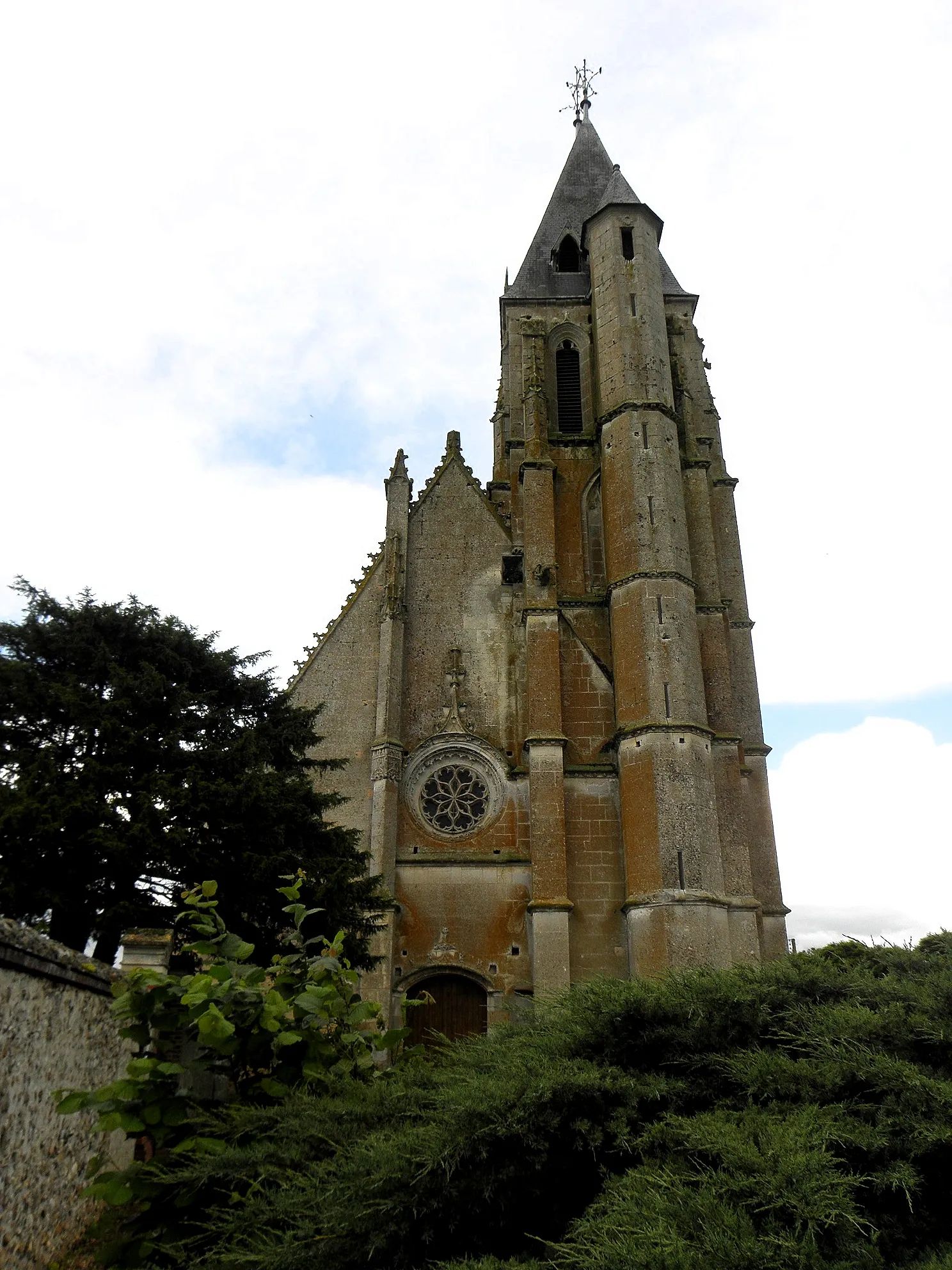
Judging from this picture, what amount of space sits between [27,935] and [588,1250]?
12.1 ft

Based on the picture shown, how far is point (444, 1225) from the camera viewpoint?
13.0ft

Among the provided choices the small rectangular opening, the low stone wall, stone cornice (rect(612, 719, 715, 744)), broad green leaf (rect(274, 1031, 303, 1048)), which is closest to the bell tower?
stone cornice (rect(612, 719, 715, 744))

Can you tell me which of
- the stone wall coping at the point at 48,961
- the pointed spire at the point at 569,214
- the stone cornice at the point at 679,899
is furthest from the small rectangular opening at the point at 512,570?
the stone wall coping at the point at 48,961

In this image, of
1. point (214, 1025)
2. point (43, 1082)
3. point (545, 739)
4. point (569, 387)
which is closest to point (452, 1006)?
point (545, 739)

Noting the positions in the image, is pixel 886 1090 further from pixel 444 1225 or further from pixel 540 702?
pixel 540 702

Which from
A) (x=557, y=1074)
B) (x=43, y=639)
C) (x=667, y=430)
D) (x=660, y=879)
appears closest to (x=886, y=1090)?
(x=557, y=1074)

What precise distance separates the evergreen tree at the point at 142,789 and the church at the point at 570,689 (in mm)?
4933

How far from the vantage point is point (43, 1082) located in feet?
18.1

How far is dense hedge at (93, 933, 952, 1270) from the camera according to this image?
3.43 m

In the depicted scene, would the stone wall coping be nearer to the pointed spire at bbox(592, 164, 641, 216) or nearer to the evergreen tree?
the evergreen tree

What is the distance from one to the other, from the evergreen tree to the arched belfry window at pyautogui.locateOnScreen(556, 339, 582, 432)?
12370 mm

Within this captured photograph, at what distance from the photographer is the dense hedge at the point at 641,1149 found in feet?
11.2

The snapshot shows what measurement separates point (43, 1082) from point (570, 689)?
1436 cm

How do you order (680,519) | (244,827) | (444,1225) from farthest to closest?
(680,519)
(244,827)
(444,1225)
